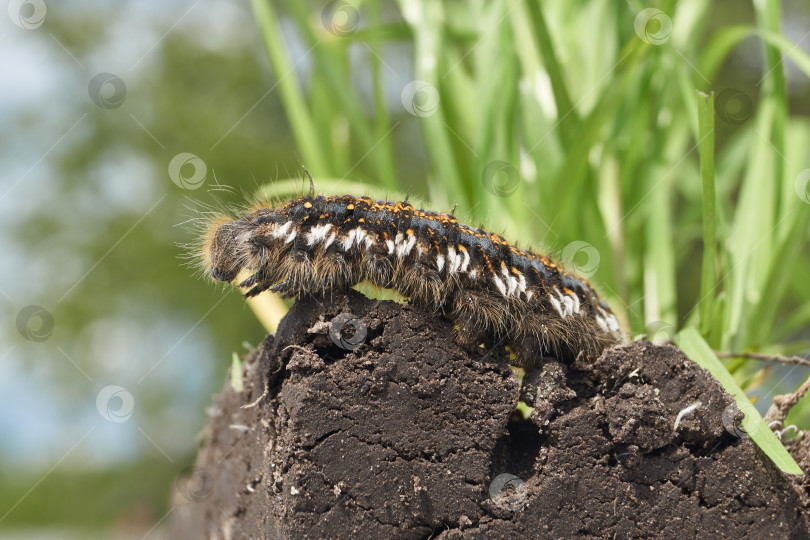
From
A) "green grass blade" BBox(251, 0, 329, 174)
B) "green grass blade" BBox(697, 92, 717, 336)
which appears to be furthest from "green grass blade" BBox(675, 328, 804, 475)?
"green grass blade" BBox(251, 0, 329, 174)

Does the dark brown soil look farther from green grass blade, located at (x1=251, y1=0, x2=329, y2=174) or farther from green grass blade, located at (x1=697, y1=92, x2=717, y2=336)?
green grass blade, located at (x1=251, y1=0, x2=329, y2=174)

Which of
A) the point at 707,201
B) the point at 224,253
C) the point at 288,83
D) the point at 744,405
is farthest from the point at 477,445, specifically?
the point at 288,83

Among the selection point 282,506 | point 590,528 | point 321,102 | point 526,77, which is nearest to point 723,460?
point 590,528

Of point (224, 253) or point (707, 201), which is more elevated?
point (707, 201)

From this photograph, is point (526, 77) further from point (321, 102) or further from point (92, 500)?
point (92, 500)

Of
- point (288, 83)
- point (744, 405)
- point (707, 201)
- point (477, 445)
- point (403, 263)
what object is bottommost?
point (477, 445)

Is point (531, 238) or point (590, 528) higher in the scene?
point (531, 238)

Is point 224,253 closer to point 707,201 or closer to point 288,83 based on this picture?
point 707,201

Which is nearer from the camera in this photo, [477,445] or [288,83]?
[477,445]
